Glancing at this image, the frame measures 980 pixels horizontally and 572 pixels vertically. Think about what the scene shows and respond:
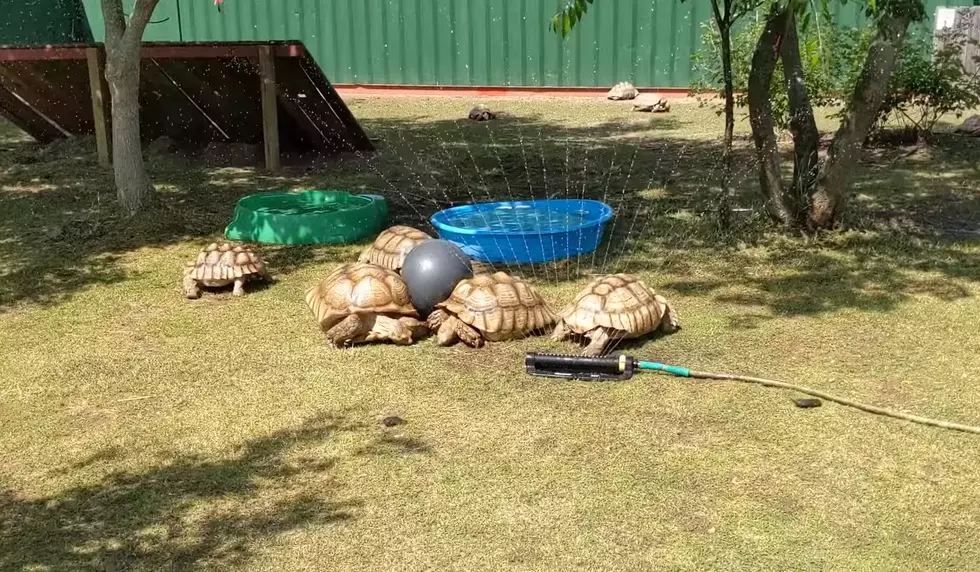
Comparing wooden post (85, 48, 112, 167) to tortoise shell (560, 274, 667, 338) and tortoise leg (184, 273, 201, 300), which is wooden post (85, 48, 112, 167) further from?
tortoise shell (560, 274, 667, 338)

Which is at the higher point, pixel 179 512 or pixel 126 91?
pixel 126 91

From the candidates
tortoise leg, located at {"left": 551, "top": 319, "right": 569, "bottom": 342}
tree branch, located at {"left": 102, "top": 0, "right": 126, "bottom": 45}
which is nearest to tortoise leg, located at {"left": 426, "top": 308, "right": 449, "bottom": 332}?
tortoise leg, located at {"left": 551, "top": 319, "right": 569, "bottom": 342}

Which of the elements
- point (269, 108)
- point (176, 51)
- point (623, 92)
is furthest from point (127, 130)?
point (623, 92)

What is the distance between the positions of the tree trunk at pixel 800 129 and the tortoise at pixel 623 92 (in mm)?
7814

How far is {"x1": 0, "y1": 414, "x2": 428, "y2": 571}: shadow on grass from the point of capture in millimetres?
3551

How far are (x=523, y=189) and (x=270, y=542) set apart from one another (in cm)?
609

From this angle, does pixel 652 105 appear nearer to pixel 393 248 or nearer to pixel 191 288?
pixel 393 248

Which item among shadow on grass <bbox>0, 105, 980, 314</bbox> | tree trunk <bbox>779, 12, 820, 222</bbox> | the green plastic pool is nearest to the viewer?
shadow on grass <bbox>0, 105, 980, 314</bbox>

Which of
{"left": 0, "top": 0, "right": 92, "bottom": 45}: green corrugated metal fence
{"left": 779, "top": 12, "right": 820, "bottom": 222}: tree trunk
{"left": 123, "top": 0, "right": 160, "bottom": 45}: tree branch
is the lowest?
{"left": 779, "top": 12, "right": 820, "bottom": 222}: tree trunk

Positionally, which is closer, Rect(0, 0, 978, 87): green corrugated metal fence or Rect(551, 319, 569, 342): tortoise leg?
Rect(551, 319, 569, 342): tortoise leg

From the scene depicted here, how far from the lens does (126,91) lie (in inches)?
321

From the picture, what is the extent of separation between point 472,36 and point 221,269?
35.7ft

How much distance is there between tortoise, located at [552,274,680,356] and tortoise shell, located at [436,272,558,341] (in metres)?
0.16

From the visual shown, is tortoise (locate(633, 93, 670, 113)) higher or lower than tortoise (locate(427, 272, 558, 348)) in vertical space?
higher
